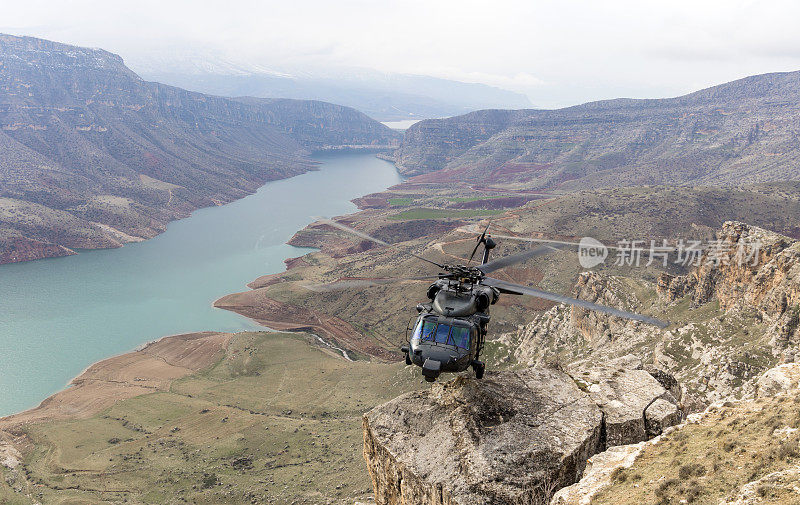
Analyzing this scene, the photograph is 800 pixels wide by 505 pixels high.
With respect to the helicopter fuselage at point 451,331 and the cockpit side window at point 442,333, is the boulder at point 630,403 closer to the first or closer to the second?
the helicopter fuselage at point 451,331

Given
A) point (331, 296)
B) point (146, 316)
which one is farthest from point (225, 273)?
point (331, 296)

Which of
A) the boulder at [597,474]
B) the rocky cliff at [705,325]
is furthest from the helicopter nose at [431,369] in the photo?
the rocky cliff at [705,325]

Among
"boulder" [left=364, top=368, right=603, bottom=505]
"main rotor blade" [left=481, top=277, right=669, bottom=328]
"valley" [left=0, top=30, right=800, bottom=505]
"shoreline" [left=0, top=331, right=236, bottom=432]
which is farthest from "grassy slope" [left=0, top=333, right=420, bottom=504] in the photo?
"main rotor blade" [left=481, top=277, right=669, bottom=328]

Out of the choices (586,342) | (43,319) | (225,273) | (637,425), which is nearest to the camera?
(637,425)

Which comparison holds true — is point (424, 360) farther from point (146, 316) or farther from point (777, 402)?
point (146, 316)

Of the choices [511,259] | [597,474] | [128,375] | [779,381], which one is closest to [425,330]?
[511,259]

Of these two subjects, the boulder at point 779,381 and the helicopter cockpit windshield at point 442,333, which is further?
the boulder at point 779,381
